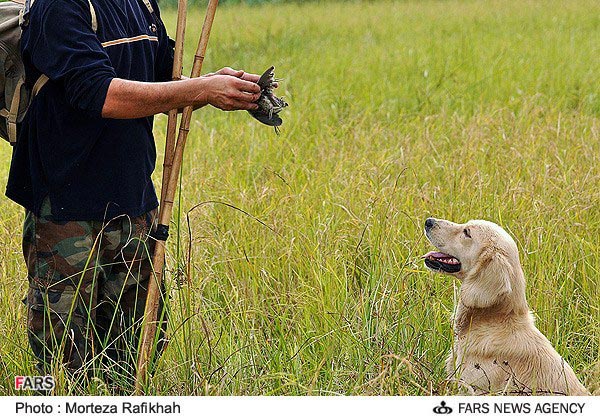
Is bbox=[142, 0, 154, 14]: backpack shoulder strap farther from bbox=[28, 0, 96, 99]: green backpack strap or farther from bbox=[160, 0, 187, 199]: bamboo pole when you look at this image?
bbox=[28, 0, 96, 99]: green backpack strap

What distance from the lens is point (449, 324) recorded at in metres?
3.23

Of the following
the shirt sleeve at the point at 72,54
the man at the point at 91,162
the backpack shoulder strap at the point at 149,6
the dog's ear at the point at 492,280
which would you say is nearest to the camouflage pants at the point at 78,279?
the man at the point at 91,162

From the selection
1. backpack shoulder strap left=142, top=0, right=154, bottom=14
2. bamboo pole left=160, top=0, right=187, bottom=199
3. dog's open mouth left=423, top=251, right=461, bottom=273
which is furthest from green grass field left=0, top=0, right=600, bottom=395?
→ backpack shoulder strap left=142, top=0, right=154, bottom=14

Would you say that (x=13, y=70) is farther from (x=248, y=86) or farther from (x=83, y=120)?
(x=248, y=86)

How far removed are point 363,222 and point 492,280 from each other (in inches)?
40.0

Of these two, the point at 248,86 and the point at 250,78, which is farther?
the point at 250,78

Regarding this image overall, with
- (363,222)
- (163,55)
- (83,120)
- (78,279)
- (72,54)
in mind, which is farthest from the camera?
(363,222)

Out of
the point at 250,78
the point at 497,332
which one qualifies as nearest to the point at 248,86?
the point at 250,78

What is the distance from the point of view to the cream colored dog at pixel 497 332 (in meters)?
2.63

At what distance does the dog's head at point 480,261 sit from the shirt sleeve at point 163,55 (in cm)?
106

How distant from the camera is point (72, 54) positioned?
2.45 meters

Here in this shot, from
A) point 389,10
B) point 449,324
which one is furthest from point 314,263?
point 389,10

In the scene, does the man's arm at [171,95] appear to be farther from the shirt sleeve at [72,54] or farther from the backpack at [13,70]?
the backpack at [13,70]

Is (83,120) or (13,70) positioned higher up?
(13,70)
